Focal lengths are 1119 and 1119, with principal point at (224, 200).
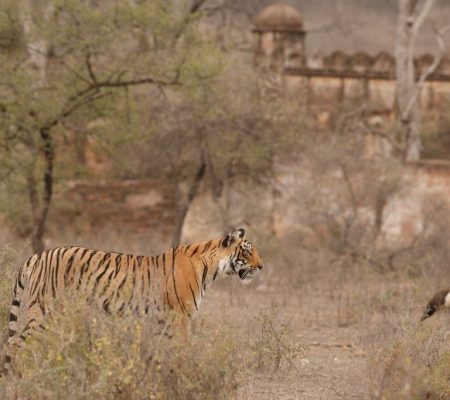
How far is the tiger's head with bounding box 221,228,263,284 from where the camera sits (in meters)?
9.79

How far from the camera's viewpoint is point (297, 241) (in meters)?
21.4

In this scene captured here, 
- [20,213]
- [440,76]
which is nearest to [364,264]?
[20,213]

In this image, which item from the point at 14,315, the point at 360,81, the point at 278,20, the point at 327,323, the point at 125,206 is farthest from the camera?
the point at 360,81

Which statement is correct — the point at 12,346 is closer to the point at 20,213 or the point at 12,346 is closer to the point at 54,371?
the point at 54,371

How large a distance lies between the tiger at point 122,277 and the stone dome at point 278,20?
22.8m

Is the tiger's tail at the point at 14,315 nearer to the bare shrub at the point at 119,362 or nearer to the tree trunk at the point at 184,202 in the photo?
the bare shrub at the point at 119,362

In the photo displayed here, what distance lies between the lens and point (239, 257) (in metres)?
9.88

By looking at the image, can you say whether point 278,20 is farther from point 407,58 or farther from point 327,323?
point 327,323

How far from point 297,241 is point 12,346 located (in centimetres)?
1299

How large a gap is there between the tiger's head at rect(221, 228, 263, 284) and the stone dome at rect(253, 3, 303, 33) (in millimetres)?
22614

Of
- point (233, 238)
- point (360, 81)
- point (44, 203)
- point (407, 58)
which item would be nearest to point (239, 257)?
point (233, 238)

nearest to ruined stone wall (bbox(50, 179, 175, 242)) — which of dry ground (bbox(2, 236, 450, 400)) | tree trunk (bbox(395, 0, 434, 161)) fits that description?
tree trunk (bbox(395, 0, 434, 161))

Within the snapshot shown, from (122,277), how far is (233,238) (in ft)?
3.53

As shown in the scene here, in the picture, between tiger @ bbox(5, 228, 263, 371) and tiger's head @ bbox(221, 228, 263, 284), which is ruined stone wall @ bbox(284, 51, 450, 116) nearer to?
tiger's head @ bbox(221, 228, 263, 284)
